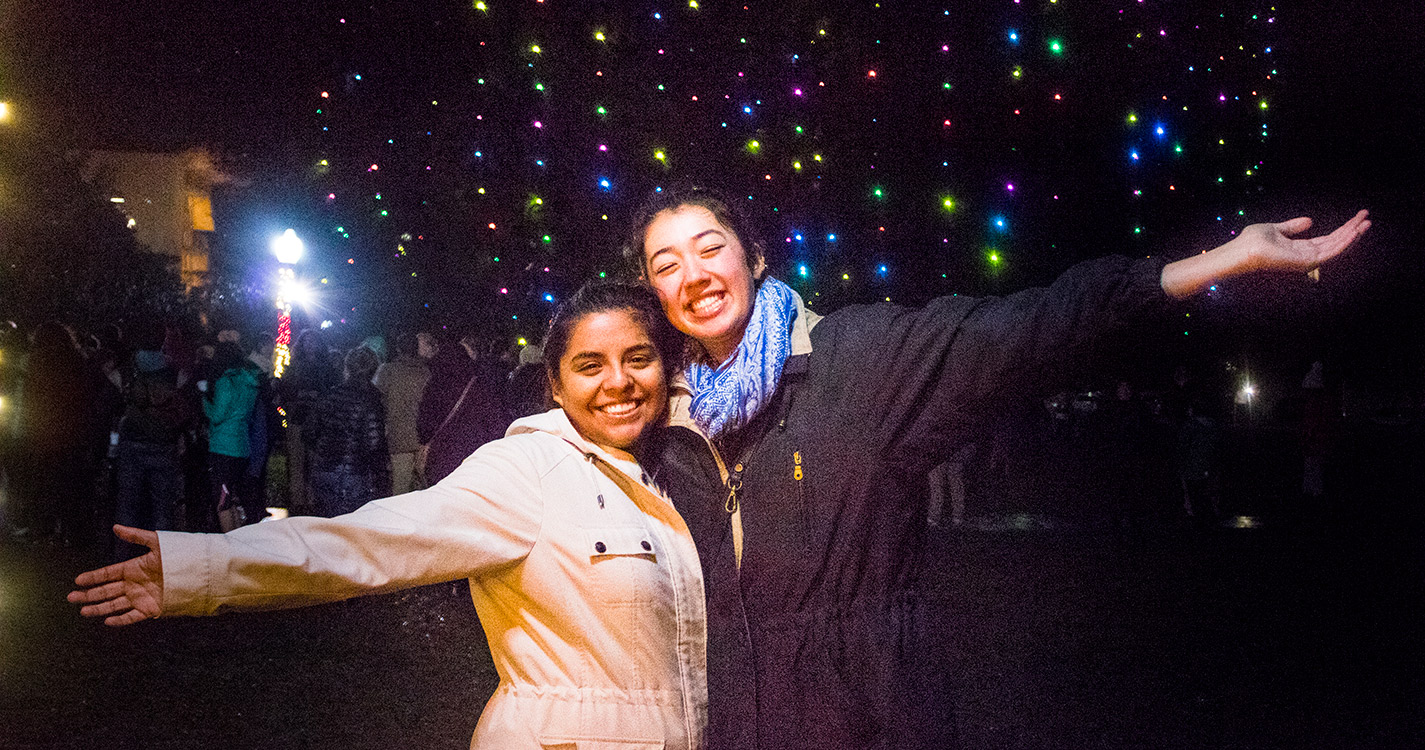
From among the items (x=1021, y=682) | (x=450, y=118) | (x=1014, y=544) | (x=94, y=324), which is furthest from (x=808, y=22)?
(x=94, y=324)

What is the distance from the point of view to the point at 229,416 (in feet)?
30.7

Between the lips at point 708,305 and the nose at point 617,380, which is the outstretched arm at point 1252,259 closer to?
the lips at point 708,305

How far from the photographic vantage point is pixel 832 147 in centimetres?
641

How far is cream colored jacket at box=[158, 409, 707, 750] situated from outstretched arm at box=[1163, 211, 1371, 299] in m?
1.33

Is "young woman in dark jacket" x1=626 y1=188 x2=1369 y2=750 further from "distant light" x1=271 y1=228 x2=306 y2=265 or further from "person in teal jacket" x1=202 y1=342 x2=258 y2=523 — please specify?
"distant light" x1=271 y1=228 x2=306 y2=265

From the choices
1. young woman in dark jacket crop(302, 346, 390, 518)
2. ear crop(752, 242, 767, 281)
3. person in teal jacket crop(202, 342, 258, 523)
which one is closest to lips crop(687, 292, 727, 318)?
ear crop(752, 242, 767, 281)

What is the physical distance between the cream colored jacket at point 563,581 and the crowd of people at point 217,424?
358cm

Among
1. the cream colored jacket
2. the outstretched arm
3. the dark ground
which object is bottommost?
the dark ground

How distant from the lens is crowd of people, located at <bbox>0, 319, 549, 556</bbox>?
27.0ft

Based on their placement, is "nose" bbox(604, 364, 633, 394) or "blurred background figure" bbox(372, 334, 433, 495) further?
"blurred background figure" bbox(372, 334, 433, 495)

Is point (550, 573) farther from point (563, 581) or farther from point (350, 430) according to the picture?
point (350, 430)

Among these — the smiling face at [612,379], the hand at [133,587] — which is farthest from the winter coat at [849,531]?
the hand at [133,587]

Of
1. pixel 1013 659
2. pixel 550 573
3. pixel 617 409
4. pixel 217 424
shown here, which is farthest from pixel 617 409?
pixel 217 424

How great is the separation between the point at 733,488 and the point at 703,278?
0.65 m
